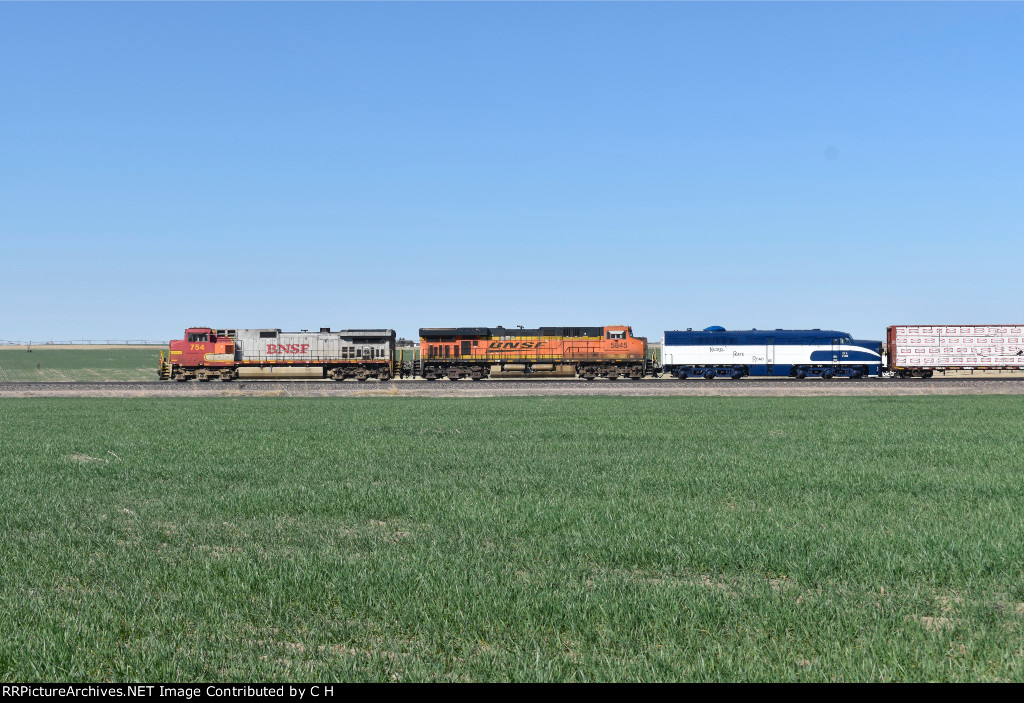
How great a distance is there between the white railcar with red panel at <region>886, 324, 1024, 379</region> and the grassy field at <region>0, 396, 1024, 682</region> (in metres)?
44.3

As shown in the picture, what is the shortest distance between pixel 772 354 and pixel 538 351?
17834mm

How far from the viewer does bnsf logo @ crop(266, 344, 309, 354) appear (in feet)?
198

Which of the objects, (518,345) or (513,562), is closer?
(513,562)

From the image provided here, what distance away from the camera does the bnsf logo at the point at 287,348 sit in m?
60.2

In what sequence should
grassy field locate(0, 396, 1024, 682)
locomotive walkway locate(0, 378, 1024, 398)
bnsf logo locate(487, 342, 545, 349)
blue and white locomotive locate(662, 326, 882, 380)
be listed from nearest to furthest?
grassy field locate(0, 396, 1024, 682) → locomotive walkway locate(0, 378, 1024, 398) → blue and white locomotive locate(662, 326, 882, 380) → bnsf logo locate(487, 342, 545, 349)

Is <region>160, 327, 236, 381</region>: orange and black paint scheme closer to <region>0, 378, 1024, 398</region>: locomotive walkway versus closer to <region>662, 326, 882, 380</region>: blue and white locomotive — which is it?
<region>0, 378, 1024, 398</region>: locomotive walkway

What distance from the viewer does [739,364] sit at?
60125mm

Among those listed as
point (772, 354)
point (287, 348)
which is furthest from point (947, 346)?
point (287, 348)

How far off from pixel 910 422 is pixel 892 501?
52.9 ft

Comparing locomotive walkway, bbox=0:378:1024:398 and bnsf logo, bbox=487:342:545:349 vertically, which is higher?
bnsf logo, bbox=487:342:545:349

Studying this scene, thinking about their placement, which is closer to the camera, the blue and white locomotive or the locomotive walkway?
the locomotive walkway

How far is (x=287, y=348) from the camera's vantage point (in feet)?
198

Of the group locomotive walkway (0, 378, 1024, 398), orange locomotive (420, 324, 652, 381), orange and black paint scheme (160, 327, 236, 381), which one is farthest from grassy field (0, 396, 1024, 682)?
orange and black paint scheme (160, 327, 236, 381)

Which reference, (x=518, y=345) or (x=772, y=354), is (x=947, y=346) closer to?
(x=772, y=354)
